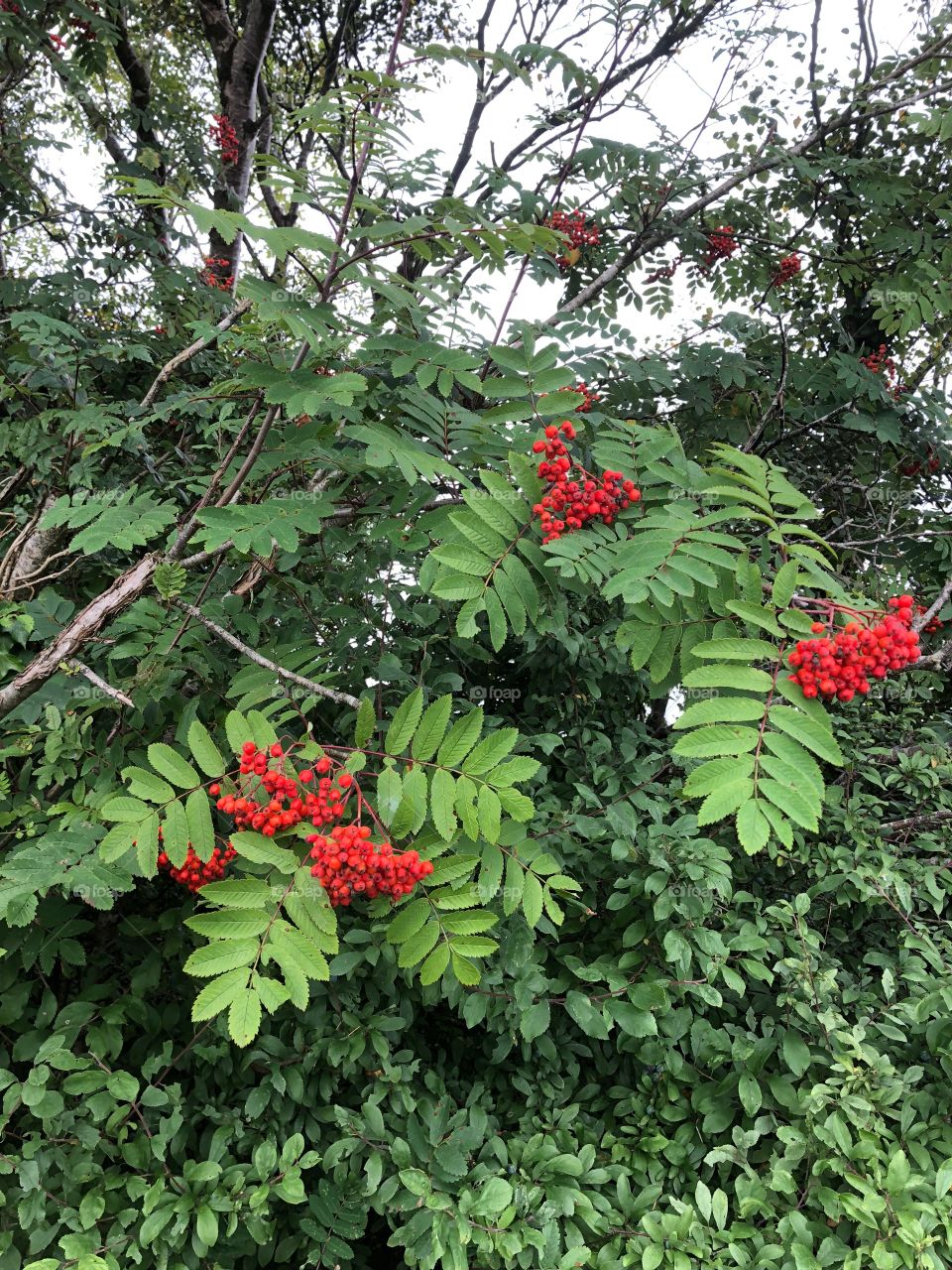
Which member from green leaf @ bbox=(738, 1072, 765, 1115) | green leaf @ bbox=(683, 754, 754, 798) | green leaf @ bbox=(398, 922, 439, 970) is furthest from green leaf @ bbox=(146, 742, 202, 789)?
green leaf @ bbox=(738, 1072, 765, 1115)

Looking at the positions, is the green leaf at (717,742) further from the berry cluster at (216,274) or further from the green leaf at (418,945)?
the berry cluster at (216,274)

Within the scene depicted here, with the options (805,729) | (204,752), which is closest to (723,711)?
(805,729)

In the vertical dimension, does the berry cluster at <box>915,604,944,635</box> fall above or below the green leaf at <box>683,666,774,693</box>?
above

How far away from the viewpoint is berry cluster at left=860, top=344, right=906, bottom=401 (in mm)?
4209

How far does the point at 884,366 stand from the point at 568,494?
362cm

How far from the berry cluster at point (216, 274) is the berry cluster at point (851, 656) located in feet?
15.6

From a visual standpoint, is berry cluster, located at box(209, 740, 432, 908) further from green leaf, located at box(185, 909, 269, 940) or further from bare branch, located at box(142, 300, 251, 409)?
bare branch, located at box(142, 300, 251, 409)

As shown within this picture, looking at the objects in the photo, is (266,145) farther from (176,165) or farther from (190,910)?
(190,910)

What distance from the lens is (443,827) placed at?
63.2 inches

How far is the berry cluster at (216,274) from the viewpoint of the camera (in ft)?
16.2

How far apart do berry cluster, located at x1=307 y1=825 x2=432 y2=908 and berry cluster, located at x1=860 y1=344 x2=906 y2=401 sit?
3.87m

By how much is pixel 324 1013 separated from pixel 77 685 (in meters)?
1.34

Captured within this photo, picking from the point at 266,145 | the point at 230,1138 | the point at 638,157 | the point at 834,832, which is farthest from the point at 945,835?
the point at 266,145

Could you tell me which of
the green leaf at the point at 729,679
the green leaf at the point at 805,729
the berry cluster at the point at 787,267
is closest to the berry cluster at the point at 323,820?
the green leaf at the point at 729,679
